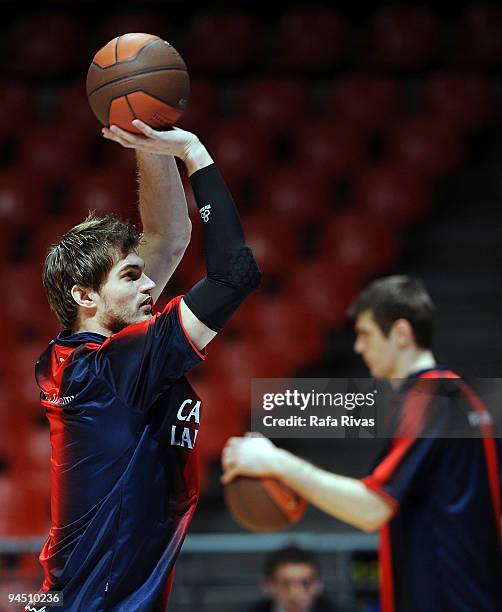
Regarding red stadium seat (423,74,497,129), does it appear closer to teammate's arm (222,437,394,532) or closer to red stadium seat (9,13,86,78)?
red stadium seat (9,13,86,78)

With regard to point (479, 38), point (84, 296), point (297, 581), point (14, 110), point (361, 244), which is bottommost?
point (297, 581)

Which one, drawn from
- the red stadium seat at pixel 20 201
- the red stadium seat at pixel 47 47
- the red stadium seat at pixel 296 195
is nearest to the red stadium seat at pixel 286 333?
the red stadium seat at pixel 296 195

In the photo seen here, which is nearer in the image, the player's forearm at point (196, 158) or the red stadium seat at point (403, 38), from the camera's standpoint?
the player's forearm at point (196, 158)

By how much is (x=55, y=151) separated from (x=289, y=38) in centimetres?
186

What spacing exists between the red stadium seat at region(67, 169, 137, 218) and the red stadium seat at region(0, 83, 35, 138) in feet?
2.00

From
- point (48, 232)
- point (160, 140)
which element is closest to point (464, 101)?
point (48, 232)

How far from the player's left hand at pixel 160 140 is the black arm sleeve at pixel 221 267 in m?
0.13

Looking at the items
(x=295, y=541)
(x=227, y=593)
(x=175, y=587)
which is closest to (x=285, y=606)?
(x=295, y=541)

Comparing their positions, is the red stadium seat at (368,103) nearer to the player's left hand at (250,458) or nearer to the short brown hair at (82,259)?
the player's left hand at (250,458)

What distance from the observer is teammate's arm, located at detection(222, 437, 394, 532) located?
114 inches

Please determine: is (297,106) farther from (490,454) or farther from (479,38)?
(490,454)

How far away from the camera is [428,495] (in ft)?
9.62

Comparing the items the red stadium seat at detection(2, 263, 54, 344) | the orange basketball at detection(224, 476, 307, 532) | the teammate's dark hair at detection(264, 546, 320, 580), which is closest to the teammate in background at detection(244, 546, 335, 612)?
the teammate's dark hair at detection(264, 546, 320, 580)

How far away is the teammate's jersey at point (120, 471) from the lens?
2.14 m
